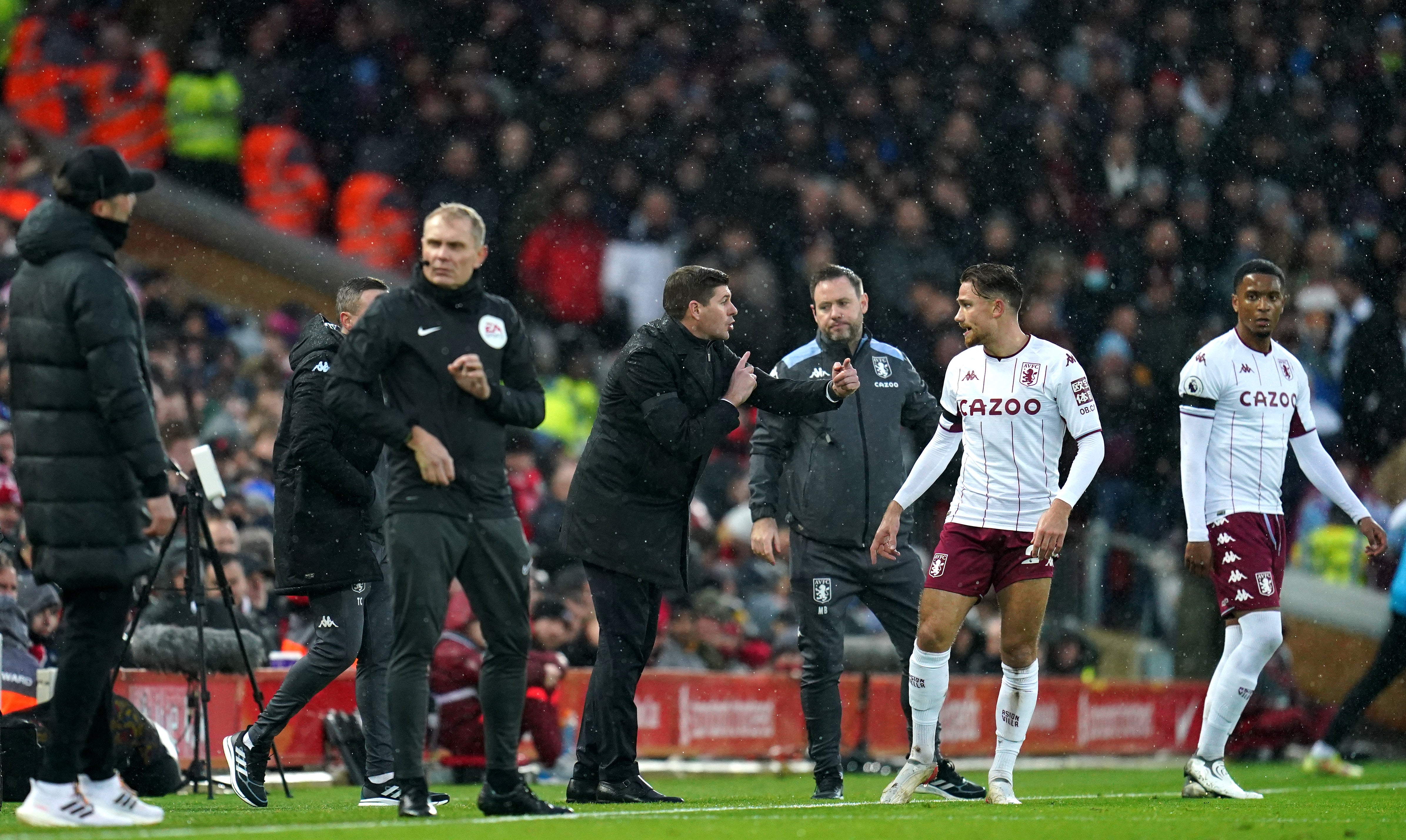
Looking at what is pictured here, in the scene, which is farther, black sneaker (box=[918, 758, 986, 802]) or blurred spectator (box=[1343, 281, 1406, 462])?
blurred spectator (box=[1343, 281, 1406, 462])

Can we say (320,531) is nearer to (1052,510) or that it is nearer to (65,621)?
(65,621)

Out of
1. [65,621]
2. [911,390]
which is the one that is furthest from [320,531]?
[911,390]

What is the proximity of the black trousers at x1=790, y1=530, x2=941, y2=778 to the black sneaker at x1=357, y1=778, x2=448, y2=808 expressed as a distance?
1.65 m

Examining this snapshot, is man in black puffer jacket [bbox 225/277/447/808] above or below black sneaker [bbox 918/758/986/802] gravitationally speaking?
above

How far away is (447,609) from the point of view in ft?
19.9

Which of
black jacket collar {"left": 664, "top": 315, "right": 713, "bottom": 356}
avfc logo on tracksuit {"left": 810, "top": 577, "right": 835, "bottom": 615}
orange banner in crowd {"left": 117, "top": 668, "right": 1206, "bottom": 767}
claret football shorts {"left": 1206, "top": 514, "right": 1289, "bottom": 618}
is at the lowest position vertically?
orange banner in crowd {"left": 117, "top": 668, "right": 1206, "bottom": 767}

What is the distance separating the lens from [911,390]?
28.7 ft

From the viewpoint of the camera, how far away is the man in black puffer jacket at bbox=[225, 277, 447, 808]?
771 centimetres

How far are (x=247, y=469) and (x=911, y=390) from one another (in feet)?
19.2

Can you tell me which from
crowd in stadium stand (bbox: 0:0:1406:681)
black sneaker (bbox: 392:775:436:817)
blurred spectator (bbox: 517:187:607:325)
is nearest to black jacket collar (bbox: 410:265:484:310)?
black sneaker (bbox: 392:775:436:817)

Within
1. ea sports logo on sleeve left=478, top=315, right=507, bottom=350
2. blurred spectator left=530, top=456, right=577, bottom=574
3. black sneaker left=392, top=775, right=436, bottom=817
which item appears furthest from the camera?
blurred spectator left=530, top=456, right=577, bottom=574

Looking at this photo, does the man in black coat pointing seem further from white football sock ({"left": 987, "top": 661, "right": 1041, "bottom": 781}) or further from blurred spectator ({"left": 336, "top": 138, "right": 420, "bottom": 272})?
blurred spectator ({"left": 336, "top": 138, "right": 420, "bottom": 272})

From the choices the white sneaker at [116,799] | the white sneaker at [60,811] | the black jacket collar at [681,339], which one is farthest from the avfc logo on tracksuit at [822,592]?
the white sneaker at [60,811]

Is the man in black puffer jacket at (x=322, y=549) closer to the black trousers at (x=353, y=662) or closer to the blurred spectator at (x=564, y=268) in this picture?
the black trousers at (x=353, y=662)
